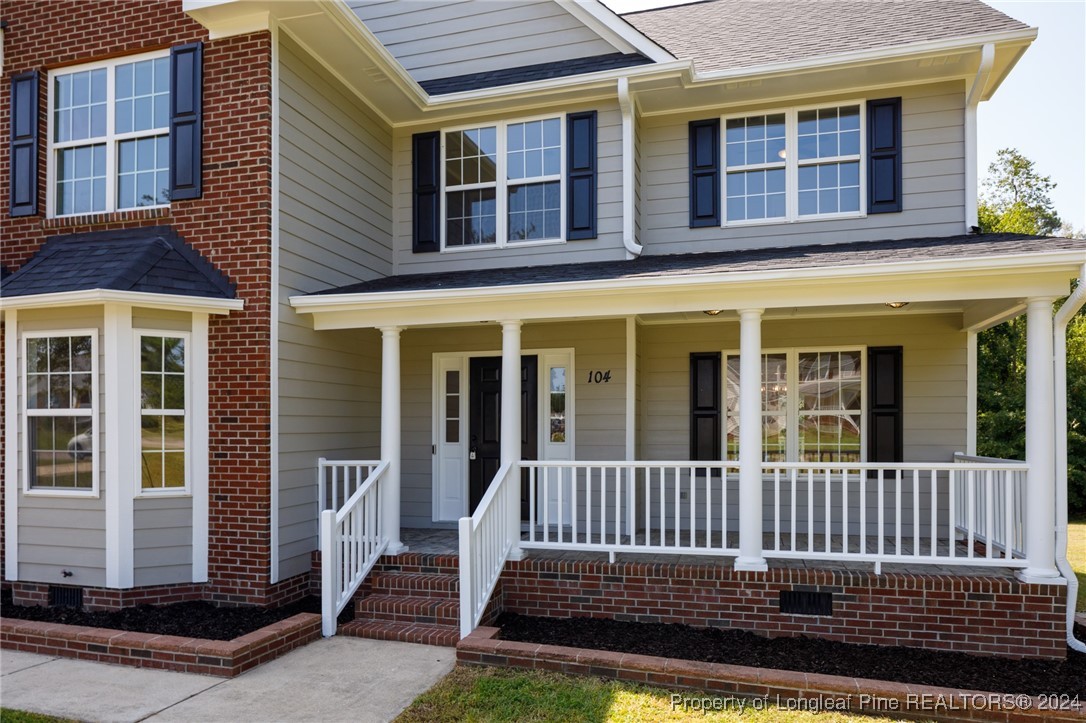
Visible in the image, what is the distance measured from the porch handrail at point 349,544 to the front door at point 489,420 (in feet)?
5.97

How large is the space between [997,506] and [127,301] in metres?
8.15

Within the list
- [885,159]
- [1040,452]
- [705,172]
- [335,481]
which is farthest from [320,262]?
[1040,452]

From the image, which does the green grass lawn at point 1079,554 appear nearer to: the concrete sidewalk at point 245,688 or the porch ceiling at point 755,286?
the porch ceiling at point 755,286

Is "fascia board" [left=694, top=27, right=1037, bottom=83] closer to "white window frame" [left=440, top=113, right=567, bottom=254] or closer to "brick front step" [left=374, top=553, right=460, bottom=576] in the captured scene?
"white window frame" [left=440, top=113, right=567, bottom=254]

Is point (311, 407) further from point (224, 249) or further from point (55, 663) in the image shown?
point (55, 663)

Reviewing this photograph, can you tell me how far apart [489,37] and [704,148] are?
2.99 m

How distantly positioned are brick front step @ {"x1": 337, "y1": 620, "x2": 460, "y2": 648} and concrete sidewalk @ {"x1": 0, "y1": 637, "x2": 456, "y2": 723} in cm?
11

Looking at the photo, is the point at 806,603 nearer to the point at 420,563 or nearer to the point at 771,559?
the point at 771,559

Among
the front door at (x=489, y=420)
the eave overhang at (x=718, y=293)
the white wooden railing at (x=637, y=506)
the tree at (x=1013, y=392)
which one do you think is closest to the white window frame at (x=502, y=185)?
the front door at (x=489, y=420)

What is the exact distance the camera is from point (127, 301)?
6305mm

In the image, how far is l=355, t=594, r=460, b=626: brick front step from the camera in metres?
6.30

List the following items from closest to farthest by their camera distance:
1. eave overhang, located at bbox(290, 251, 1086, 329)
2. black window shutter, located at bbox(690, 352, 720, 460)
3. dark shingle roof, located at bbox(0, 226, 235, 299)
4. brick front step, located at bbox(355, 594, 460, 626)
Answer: eave overhang, located at bbox(290, 251, 1086, 329) < brick front step, located at bbox(355, 594, 460, 626) < dark shingle roof, located at bbox(0, 226, 235, 299) < black window shutter, located at bbox(690, 352, 720, 460)

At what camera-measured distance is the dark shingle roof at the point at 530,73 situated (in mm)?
8188

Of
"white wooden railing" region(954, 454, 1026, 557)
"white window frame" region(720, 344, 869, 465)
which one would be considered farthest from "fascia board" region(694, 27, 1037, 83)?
"white wooden railing" region(954, 454, 1026, 557)
